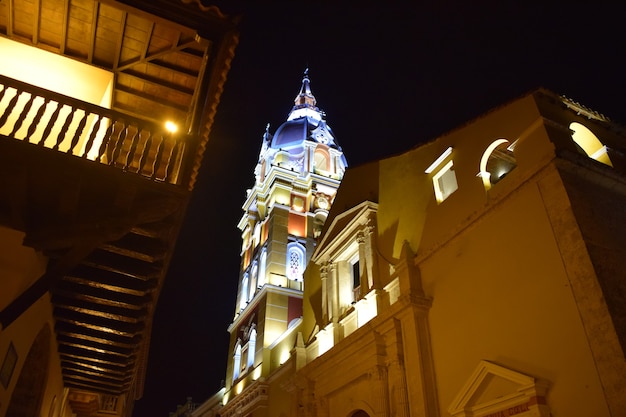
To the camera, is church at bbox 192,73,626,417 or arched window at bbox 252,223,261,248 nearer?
church at bbox 192,73,626,417

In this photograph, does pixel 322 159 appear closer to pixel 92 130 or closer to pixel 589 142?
pixel 589 142

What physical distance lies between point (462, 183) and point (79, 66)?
296 inches

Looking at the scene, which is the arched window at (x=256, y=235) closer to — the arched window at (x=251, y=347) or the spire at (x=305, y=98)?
the arched window at (x=251, y=347)

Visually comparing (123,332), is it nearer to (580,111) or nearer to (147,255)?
(147,255)

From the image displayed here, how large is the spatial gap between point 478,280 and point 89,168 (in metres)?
6.78

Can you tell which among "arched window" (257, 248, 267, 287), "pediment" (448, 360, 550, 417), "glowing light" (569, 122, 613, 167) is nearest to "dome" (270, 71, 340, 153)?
"arched window" (257, 248, 267, 287)

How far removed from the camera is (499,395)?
25.0 feet

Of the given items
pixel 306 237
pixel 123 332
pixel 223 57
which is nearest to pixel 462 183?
pixel 223 57

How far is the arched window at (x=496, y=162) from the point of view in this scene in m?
9.65

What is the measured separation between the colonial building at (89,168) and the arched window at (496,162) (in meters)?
5.56

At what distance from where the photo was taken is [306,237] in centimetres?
2466

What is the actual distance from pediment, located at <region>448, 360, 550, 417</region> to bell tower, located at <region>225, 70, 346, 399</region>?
998cm

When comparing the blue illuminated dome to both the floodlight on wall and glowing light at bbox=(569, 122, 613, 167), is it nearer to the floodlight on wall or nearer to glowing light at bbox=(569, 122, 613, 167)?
the floodlight on wall

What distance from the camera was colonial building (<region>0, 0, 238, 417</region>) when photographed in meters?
5.27
